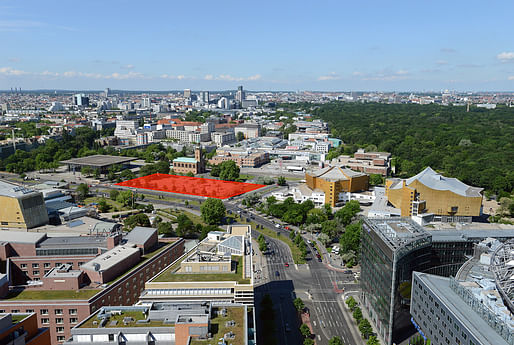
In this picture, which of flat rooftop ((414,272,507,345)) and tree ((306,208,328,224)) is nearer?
flat rooftop ((414,272,507,345))

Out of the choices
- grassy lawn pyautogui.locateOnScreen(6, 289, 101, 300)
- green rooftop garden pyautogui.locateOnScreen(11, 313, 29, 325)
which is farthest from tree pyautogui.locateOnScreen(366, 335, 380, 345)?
green rooftop garden pyautogui.locateOnScreen(11, 313, 29, 325)

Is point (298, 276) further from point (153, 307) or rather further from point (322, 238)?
point (153, 307)

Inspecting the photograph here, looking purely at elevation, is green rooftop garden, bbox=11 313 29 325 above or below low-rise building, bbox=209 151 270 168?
above

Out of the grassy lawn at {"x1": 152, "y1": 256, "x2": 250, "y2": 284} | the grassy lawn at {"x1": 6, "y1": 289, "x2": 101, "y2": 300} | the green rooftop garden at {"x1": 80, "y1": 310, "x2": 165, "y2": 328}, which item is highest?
the green rooftop garden at {"x1": 80, "y1": 310, "x2": 165, "y2": 328}

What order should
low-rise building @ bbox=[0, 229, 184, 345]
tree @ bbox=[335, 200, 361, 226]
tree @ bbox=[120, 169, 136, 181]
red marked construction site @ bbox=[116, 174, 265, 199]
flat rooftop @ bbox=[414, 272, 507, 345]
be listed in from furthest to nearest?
tree @ bbox=[120, 169, 136, 181] → red marked construction site @ bbox=[116, 174, 265, 199] → tree @ bbox=[335, 200, 361, 226] → low-rise building @ bbox=[0, 229, 184, 345] → flat rooftop @ bbox=[414, 272, 507, 345]

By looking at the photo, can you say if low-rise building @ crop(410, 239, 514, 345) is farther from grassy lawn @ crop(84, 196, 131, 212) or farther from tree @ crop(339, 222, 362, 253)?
grassy lawn @ crop(84, 196, 131, 212)

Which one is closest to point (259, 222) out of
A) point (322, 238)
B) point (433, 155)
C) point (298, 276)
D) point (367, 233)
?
point (322, 238)

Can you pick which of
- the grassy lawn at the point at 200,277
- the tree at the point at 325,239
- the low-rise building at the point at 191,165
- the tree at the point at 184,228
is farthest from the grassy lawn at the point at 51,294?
the low-rise building at the point at 191,165
